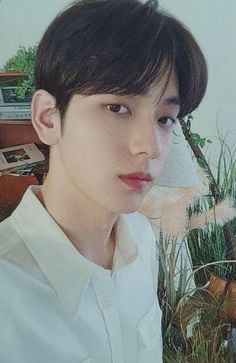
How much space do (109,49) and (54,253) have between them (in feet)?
1.13

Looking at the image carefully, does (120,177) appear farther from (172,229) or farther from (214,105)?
(214,105)

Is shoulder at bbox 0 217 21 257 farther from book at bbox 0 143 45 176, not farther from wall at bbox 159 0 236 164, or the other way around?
wall at bbox 159 0 236 164

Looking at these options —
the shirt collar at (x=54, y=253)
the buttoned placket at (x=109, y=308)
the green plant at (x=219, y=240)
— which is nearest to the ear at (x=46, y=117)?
the shirt collar at (x=54, y=253)

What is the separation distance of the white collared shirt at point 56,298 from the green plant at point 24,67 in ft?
2.08

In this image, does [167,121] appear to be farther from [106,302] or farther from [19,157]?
[19,157]

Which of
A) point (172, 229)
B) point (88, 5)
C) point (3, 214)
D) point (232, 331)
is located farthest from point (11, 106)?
point (232, 331)

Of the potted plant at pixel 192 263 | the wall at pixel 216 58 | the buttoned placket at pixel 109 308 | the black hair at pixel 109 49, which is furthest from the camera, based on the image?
the wall at pixel 216 58

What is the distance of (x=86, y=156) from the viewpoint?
2.22ft

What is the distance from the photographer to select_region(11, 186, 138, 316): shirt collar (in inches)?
27.6

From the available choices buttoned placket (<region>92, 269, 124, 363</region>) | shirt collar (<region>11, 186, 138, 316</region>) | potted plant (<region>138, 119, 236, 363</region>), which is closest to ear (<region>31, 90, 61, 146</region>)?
shirt collar (<region>11, 186, 138, 316</region>)

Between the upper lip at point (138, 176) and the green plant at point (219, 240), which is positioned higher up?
the upper lip at point (138, 176)

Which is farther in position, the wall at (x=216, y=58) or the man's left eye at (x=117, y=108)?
the wall at (x=216, y=58)

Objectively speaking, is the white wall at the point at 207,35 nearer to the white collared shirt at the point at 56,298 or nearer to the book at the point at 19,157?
the book at the point at 19,157

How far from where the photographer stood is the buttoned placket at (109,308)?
2.47 ft
